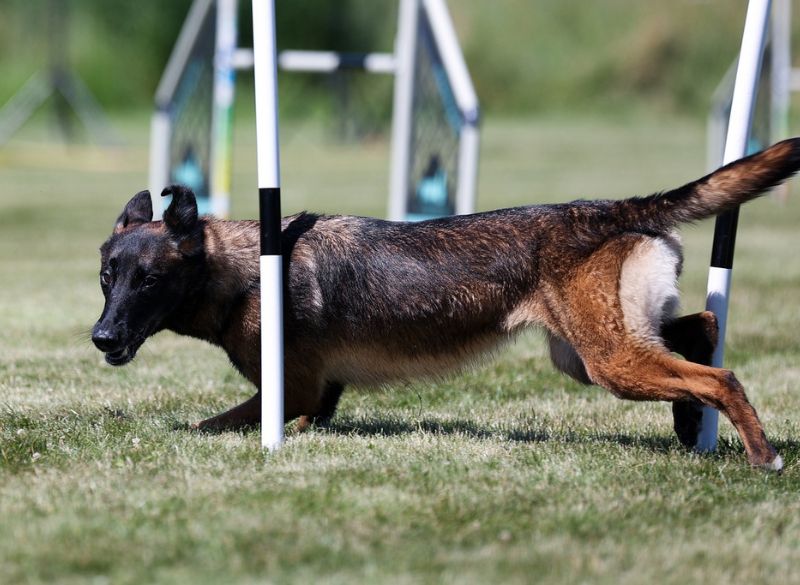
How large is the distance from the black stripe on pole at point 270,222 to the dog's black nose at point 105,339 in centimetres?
72

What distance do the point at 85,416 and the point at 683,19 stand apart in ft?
147

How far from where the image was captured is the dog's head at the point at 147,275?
4828 millimetres

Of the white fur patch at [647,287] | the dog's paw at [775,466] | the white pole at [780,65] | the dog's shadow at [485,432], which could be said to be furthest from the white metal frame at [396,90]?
the white pole at [780,65]

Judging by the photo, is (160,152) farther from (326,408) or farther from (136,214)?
(326,408)

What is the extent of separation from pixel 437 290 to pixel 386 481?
1.04 m

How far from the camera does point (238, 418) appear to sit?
17.0ft

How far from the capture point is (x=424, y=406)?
5984 millimetres

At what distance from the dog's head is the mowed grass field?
0.44m

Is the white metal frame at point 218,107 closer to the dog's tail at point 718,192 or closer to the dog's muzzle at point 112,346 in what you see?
the dog's muzzle at point 112,346

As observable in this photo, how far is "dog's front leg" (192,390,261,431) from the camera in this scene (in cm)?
518

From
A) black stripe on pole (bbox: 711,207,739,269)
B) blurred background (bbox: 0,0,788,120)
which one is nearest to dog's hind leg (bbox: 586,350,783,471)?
black stripe on pole (bbox: 711,207,739,269)

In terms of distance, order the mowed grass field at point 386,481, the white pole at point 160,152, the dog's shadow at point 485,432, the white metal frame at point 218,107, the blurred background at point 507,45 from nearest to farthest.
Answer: the mowed grass field at point 386,481, the dog's shadow at point 485,432, the white metal frame at point 218,107, the white pole at point 160,152, the blurred background at point 507,45

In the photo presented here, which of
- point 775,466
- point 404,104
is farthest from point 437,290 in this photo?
point 404,104

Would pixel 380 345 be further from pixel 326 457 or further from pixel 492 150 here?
pixel 492 150
